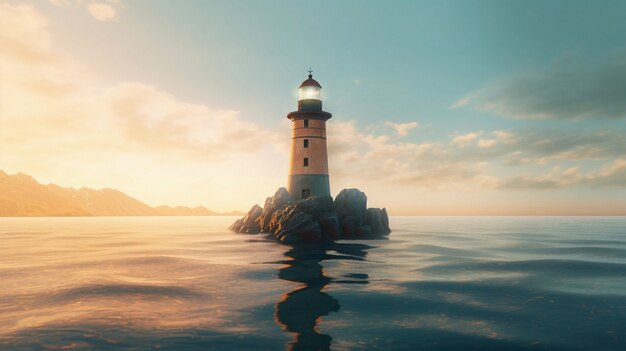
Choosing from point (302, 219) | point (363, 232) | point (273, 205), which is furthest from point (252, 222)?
point (363, 232)

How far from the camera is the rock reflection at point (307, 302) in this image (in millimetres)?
9495

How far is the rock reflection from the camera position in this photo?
31.2 feet

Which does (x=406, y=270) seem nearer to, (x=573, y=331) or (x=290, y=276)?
(x=290, y=276)

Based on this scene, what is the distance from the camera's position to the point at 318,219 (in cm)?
3803

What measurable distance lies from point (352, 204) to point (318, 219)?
231 inches

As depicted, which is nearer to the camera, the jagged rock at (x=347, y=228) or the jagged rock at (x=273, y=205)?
the jagged rock at (x=347, y=228)

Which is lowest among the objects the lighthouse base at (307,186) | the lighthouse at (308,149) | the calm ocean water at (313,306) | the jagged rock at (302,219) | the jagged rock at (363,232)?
the calm ocean water at (313,306)

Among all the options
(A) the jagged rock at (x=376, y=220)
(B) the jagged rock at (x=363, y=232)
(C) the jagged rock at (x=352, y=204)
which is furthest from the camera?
(A) the jagged rock at (x=376, y=220)

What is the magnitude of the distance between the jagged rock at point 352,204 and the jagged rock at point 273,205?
5.75 m

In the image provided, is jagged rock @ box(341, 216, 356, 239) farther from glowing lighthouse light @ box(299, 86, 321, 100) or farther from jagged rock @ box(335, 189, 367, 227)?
glowing lighthouse light @ box(299, 86, 321, 100)

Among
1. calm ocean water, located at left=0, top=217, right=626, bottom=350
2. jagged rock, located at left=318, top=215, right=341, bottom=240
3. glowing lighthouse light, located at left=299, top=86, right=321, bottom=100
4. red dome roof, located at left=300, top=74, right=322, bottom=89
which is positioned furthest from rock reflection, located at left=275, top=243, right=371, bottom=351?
red dome roof, located at left=300, top=74, right=322, bottom=89

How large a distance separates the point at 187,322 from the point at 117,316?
2.48 m

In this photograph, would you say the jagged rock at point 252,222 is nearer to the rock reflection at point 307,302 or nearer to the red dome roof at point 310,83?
the red dome roof at point 310,83

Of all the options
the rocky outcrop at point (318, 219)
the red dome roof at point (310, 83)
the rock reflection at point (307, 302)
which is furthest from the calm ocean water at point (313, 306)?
the red dome roof at point (310, 83)
